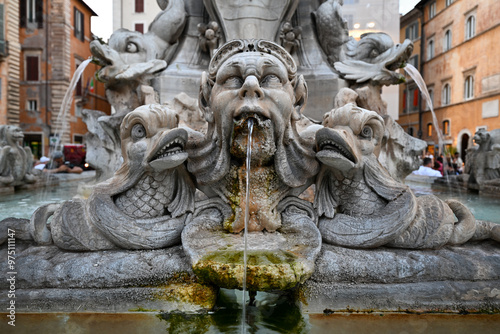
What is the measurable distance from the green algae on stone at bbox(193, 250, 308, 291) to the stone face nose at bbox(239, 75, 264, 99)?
0.84 m

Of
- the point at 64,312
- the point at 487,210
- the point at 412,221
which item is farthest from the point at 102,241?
the point at 487,210

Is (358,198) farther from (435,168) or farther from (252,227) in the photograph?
(435,168)

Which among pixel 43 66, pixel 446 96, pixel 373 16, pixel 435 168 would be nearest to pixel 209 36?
pixel 435 168

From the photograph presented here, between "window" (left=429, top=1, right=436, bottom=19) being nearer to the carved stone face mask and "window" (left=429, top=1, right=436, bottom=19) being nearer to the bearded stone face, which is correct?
the carved stone face mask

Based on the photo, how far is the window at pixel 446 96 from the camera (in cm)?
2683

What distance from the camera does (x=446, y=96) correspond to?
89.3 feet

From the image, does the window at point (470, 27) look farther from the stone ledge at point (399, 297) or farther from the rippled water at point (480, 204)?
the stone ledge at point (399, 297)

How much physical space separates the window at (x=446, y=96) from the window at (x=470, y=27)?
11.7ft

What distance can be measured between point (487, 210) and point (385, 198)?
10.9ft

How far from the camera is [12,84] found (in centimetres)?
2292

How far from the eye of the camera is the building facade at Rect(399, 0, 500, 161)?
72.6ft

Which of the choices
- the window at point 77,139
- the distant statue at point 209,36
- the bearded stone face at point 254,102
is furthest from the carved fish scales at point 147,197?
the window at point 77,139

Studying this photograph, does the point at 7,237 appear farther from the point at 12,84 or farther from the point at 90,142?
the point at 12,84

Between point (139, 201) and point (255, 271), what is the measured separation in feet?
2.89
